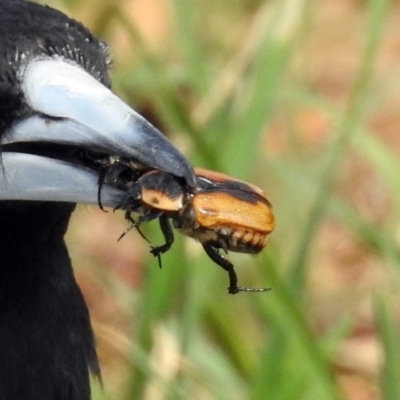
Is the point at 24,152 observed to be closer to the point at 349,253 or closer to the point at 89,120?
the point at 89,120

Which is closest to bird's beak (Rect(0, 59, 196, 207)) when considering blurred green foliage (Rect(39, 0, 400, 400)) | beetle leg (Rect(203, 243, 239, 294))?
beetle leg (Rect(203, 243, 239, 294))

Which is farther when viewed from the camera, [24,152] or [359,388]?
[359,388]

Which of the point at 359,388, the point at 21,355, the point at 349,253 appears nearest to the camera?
the point at 21,355

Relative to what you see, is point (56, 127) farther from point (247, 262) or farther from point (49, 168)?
point (247, 262)

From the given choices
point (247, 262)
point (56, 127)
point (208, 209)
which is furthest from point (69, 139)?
point (247, 262)

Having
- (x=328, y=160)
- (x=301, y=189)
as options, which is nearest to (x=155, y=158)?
(x=328, y=160)

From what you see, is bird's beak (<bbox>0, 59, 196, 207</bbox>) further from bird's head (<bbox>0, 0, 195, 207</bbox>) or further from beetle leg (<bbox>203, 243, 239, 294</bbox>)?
beetle leg (<bbox>203, 243, 239, 294</bbox>)
